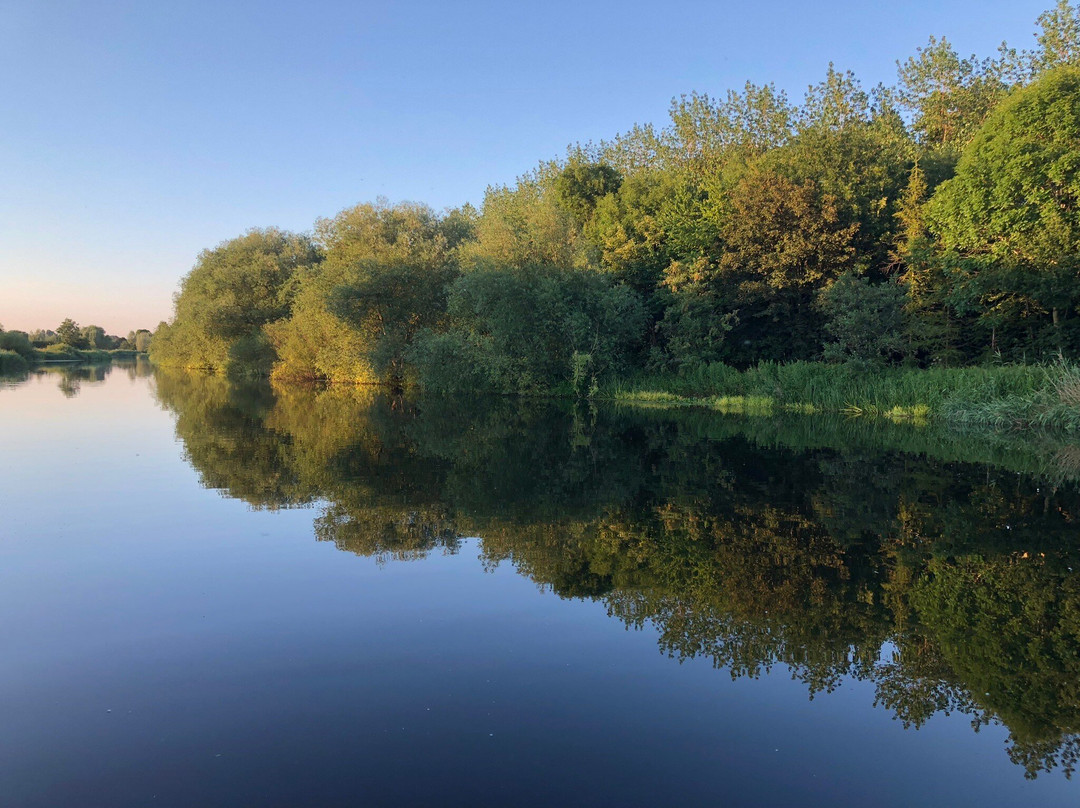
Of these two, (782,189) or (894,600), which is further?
(782,189)

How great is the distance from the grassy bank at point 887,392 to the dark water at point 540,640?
29.3 ft

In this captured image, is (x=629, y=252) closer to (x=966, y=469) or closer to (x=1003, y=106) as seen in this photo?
(x=1003, y=106)

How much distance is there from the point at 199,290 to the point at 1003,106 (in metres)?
61.1

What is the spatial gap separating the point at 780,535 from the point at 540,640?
4505 millimetres

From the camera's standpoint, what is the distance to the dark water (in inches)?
164

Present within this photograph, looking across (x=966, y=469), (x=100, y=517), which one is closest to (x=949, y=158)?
(x=966, y=469)

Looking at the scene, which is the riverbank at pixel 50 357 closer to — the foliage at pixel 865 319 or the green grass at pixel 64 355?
the green grass at pixel 64 355

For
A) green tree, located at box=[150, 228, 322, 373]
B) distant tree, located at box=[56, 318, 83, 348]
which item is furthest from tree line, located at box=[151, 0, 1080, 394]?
distant tree, located at box=[56, 318, 83, 348]

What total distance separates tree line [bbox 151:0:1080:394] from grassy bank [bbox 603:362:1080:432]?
3.81 feet

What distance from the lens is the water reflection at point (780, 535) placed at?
5.63m

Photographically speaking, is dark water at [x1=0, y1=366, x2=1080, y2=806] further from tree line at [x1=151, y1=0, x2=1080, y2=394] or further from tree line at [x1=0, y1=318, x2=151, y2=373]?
tree line at [x1=0, y1=318, x2=151, y2=373]

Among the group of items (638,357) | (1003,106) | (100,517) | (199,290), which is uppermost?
(1003,106)

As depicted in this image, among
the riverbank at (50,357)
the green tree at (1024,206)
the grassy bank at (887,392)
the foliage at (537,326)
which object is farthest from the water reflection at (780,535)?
the riverbank at (50,357)

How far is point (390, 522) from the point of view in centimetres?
1016
